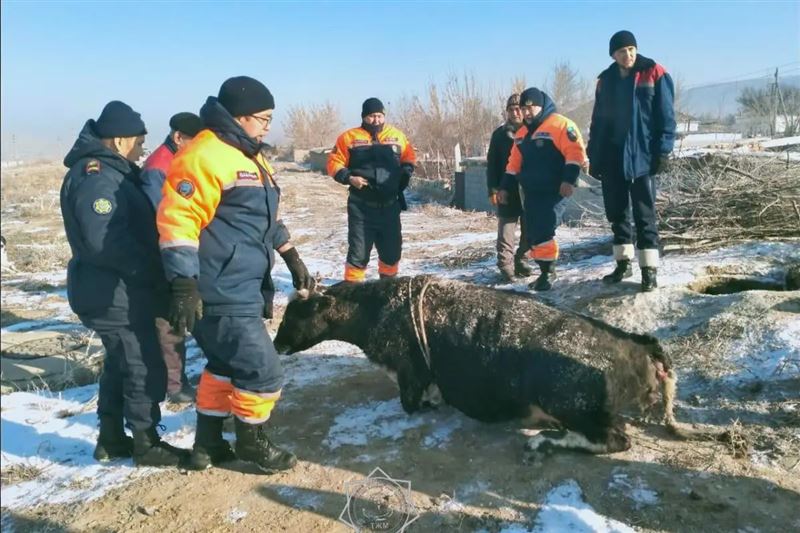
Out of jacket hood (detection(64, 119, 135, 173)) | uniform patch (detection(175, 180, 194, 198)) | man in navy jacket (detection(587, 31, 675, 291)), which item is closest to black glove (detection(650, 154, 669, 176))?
man in navy jacket (detection(587, 31, 675, 291))

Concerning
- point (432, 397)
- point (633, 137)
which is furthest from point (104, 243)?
point (633, 137)

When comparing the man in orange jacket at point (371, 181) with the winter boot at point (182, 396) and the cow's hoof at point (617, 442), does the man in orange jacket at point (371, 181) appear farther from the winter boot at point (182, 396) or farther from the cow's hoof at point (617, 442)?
the cow's hoof at point (617, 442)

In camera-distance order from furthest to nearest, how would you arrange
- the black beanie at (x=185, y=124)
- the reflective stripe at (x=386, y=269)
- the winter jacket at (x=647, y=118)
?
the reflective stripe at (x=386, y=269) < the winter jacket at (x=647, y=118) < the black beanie at (x=185, y=124)

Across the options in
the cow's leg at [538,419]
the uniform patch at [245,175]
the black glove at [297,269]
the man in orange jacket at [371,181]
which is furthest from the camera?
the man in orange jacket at [371,181]

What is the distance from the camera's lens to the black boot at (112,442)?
12.2ft

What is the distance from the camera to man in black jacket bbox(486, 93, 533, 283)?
7.21 meters

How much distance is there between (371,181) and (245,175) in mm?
2986

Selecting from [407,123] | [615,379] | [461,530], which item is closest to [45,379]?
[461,530]

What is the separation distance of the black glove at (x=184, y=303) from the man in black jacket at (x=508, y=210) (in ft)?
15.4

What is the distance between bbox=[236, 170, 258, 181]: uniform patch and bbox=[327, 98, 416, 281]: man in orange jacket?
2848 millimetres

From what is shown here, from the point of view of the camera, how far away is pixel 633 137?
526 cm

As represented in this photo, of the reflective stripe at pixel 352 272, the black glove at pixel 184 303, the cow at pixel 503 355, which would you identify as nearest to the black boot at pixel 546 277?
the reflective stripe at pixel 352 272

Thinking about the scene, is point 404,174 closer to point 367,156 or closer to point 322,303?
point 367,156

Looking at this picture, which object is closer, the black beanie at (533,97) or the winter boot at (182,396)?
the winter boot at (182,396)
